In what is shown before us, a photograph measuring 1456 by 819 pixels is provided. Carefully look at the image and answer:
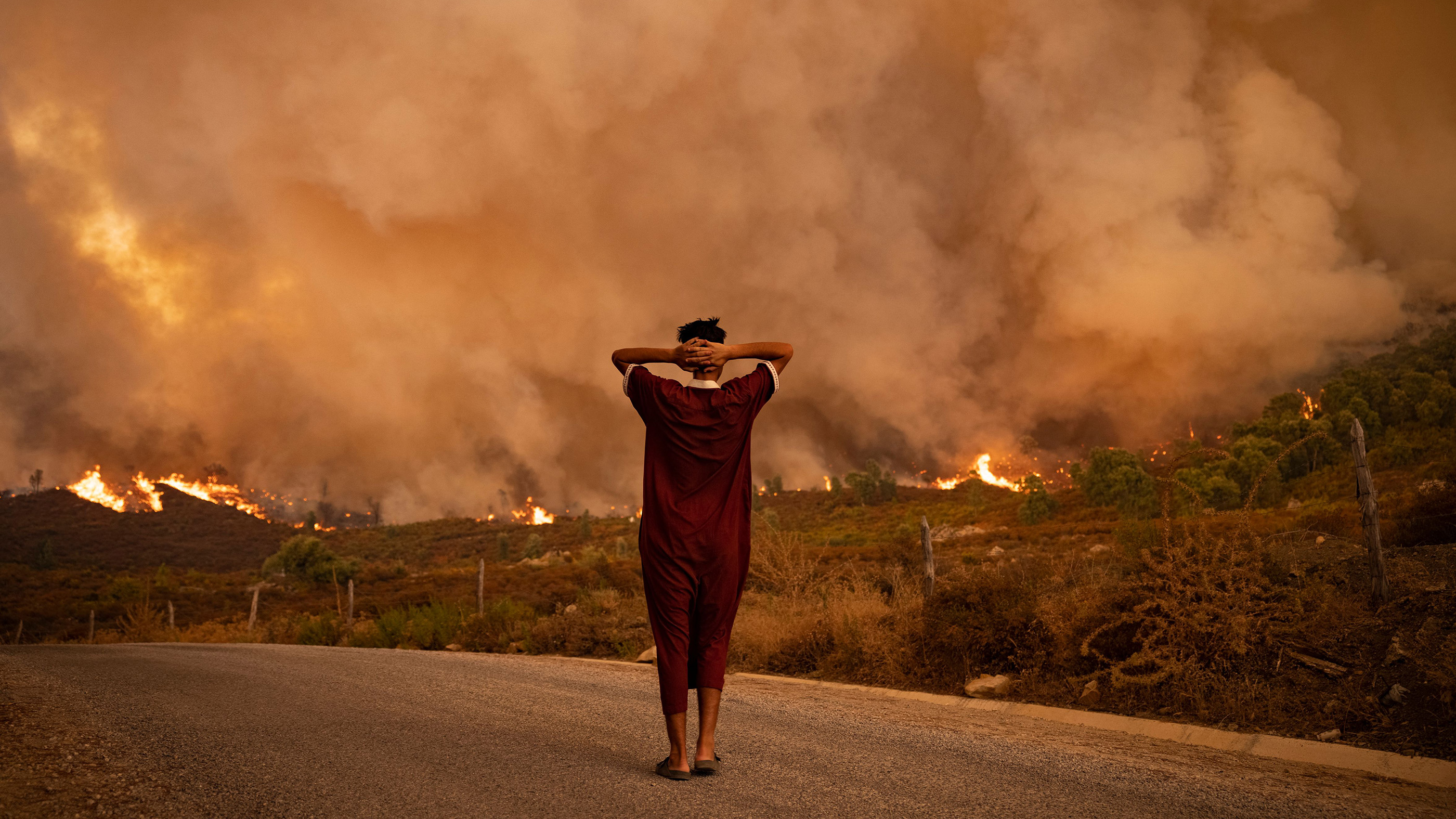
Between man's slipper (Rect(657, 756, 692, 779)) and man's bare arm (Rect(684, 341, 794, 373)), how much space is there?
6.89 feet

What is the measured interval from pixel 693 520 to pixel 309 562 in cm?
6873

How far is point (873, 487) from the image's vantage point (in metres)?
105

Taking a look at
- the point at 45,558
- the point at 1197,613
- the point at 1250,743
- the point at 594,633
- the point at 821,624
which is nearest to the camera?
the point at 1250,743

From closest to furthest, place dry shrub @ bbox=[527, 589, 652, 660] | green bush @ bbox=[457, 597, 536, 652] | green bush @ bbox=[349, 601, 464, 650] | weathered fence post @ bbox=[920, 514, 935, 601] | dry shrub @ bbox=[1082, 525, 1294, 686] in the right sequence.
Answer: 1. dry shrub @ bbox=[1082, 525, 1294, 686]
2. weathered fence post @ bbox=[920, 514, 935, 601]
3. dry shrub @ bbox=[527, 589, 652, 660]
4. green bush @ bbox=[457, 597, 536, 652]
5. green bush @ bbox=[349, 601, 464, 650]

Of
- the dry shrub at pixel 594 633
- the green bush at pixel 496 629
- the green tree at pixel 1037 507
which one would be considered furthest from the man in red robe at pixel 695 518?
the green tree at pixel 1037 507

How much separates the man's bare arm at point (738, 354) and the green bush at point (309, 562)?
59.8 metres

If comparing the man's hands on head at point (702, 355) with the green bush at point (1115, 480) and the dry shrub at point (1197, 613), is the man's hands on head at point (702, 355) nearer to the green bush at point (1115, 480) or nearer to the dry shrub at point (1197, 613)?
the dry shrub at point (1197, 613)

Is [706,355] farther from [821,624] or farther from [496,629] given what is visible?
[496,629]

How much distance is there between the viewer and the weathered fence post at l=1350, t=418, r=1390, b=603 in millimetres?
7523

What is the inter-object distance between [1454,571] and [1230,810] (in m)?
6.31

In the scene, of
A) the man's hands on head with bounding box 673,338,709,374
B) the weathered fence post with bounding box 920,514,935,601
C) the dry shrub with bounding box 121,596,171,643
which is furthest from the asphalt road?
the dry shrub with bounding box 121,596,171,643

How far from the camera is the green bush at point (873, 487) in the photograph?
10294 cm

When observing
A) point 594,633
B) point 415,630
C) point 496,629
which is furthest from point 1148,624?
point 415,630

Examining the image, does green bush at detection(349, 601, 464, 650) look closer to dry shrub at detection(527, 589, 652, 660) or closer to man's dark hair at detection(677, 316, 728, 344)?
dry shrub at detection(527, 589, 652, 660)
